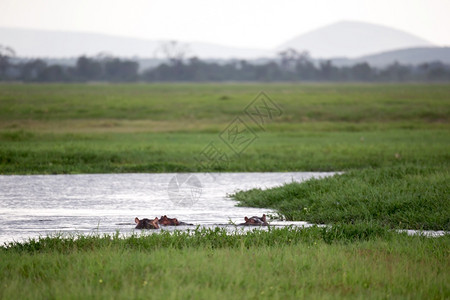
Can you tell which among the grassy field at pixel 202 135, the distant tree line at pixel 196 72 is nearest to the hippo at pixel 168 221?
the grassy field at pixel 202 135

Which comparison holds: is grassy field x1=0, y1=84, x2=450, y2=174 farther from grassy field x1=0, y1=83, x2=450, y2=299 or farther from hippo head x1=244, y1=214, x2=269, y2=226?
hippo head x1=244, y1=214, x2=269, y2=226

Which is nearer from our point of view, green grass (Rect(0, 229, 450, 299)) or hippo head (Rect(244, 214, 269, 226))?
green grass (Rect(0, 229, 450, 299))

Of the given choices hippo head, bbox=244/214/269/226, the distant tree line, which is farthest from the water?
the distant tree line

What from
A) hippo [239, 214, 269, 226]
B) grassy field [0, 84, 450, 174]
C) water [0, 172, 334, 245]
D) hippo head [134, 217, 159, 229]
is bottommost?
grassy field [0, 84, 450, 174]

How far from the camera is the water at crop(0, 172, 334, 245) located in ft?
35.6

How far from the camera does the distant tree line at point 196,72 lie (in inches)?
4552

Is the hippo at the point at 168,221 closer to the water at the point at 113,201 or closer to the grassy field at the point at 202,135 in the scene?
the water at the point at 113,201

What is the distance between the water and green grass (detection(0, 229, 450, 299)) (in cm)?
192

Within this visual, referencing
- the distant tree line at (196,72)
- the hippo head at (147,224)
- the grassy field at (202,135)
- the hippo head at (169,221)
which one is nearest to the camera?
the hippo head at (147,224)

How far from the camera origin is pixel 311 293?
6328 mm

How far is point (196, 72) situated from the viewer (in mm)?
129000

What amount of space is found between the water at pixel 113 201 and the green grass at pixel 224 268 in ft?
6.29

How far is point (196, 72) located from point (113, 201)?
11644cm

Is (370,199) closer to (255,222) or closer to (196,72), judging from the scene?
(255,222)
